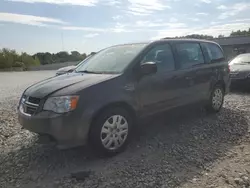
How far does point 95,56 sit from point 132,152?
7.05ft

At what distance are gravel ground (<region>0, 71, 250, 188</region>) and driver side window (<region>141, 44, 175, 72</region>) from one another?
0.84 m

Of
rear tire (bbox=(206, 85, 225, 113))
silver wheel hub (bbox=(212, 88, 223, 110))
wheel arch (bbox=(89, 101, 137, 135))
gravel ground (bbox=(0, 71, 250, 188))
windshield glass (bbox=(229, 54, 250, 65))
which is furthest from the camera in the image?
windshield glass (bbox=(229, 54, 250, 65))

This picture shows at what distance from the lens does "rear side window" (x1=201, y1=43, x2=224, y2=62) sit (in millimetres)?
6496

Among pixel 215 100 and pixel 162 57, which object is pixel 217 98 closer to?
pixel 215 100

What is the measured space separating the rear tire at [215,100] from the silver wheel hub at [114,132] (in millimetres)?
2677

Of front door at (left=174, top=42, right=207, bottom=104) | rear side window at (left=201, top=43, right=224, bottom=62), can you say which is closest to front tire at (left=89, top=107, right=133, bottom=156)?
front door at (left=174, top=42, right=207, bottom=104)

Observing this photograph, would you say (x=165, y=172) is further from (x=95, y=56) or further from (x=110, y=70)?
(x=95, y=56)

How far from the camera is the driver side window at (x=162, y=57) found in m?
5.05

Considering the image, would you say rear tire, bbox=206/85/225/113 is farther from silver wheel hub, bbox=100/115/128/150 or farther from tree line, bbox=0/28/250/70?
tree line, bbox=0/28/250/70

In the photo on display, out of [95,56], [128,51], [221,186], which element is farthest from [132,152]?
[95,56]

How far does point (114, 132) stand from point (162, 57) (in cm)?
171

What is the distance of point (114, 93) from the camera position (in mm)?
4320

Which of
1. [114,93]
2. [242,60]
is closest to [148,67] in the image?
[114,93]

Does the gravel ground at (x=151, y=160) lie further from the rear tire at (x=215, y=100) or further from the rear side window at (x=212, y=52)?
the rear side window at (x=212, y=52)
